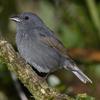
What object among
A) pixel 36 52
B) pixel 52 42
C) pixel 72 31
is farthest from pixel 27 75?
pixel 72 31

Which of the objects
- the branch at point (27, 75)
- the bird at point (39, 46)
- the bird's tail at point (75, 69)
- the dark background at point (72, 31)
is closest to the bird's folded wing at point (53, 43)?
the bird at point (39, 46)

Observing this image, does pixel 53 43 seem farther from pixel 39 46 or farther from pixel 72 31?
pixel 72 31

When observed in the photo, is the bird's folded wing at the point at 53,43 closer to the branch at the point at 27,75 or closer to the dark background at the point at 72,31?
the branch at the point at 27,75

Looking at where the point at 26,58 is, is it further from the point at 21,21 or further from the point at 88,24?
the point at 88,24

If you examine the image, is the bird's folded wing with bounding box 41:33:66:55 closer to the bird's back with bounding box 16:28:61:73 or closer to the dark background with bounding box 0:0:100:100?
the bird's back with bounding box 16:28:61:73

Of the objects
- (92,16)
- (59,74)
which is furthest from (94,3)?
(59,74)
